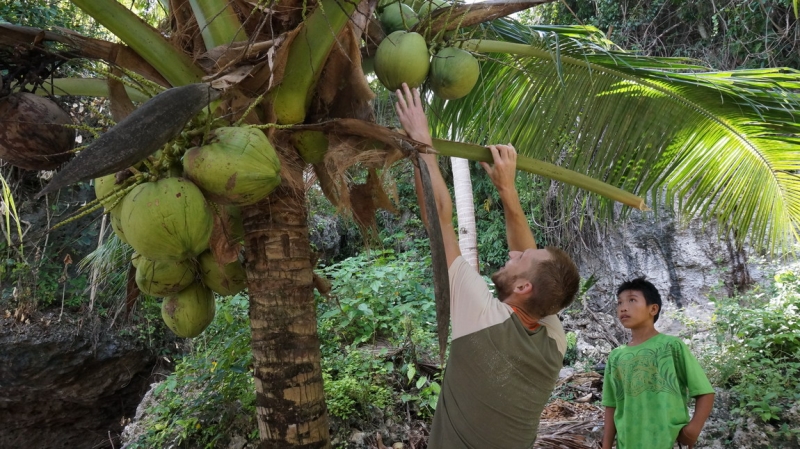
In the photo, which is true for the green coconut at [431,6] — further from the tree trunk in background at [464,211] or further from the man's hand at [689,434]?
the tree trunk in background at [464,211]

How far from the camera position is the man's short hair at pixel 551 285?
67.6 inches

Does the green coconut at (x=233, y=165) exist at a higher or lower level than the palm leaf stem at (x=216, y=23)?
lower

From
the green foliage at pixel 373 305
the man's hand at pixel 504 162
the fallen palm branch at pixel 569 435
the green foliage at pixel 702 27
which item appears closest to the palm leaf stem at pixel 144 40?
the man's hand at pixel 504 162

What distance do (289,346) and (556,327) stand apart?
35.9 inches

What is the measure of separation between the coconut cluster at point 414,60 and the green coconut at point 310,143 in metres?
0.28

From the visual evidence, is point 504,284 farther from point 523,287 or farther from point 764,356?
point 764,356

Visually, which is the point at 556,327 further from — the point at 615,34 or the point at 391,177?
the point at 615,34

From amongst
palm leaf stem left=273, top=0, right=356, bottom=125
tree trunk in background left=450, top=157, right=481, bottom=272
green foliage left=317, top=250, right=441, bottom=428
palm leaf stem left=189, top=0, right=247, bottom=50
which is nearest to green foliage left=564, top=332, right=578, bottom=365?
tree trunk in background left=450, top=157, right=481, bottom=272

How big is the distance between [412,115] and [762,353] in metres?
4.37

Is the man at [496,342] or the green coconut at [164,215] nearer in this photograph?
the green coconut at [164,215]

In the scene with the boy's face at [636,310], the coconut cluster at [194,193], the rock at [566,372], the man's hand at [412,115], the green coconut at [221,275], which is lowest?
the rock at [566,372]

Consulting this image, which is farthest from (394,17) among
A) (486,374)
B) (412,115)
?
(486,374)

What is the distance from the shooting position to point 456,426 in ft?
5.40

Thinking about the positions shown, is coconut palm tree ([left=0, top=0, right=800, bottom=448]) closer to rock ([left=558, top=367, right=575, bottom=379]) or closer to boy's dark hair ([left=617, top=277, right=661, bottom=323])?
boy's dark hair ([left=617, top=277, right=661, bottom=323])
